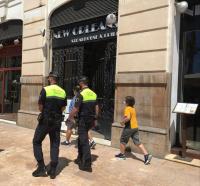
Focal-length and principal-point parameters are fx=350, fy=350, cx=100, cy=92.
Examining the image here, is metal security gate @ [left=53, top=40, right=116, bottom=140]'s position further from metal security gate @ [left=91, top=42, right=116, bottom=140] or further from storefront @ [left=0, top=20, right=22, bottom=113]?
storefront @ [left=0, top=20, right=22, bottom=113]

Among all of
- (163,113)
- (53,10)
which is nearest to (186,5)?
(163,113)

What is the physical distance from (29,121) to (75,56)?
2812 millimetres

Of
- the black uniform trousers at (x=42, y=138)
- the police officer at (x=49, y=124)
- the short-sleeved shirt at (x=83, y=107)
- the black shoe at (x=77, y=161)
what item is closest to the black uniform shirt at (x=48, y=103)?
the police officer at (x=49, y=124)

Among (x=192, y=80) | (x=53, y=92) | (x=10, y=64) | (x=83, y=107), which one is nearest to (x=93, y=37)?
(x=192, y=80)

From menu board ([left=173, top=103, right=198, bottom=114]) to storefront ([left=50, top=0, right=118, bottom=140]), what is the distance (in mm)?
2582

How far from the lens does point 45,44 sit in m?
11.6

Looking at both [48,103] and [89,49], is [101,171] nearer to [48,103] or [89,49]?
[48,103]

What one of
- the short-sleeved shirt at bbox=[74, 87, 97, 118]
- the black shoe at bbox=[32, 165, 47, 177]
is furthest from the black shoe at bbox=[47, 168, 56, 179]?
the short-sleeved shirt at bbox=[74, 87, 97, 118]

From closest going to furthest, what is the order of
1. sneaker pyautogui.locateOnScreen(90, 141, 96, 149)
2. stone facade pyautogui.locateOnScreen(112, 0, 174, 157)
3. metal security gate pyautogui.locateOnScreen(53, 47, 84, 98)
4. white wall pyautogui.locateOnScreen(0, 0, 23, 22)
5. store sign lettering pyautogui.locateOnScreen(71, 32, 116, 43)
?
A: stone facade pyautogui.locateOnScreen(112, 0, 174, 157) < sneaker pyautogui.locateOnScreen(90, 141, 96, 149) < store sign lettering pyautogui.locateOnScreen(71, 32, 116, 43) < metal security gate pyautogui.locateOnScreen(53, 47, 84, 98) < white wall pyautogui.locateOnScreen(0, 0, 23, 22)

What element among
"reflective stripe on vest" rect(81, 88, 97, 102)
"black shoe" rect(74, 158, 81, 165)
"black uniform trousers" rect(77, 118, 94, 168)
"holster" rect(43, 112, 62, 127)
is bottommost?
"black shoe" rect(74, 158, 81, 165)

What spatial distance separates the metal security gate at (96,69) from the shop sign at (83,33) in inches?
9.1

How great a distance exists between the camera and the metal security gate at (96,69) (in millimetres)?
9883

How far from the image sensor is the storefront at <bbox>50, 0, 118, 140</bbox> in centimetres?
984

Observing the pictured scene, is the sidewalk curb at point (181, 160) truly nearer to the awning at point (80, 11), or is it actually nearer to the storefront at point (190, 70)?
the storefront at point (190, 70)
